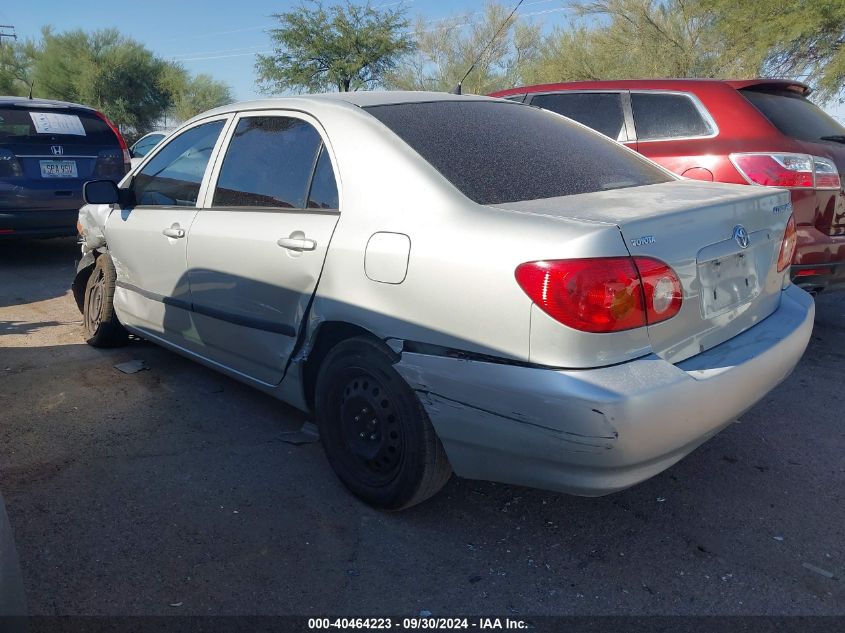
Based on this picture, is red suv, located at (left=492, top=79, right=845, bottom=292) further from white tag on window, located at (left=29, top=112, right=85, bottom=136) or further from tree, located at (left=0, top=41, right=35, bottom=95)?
tree, located at (left=0, top=41, right=35, bottom=95)

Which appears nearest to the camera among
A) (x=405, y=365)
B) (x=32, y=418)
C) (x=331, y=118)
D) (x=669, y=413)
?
(x=669, y=413)

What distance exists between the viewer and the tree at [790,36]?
1503cm

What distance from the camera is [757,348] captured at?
8.81 feet

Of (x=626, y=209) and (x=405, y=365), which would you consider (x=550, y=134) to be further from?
(x=405, y=365)

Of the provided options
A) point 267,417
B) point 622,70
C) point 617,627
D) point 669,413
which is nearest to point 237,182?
point 267,417

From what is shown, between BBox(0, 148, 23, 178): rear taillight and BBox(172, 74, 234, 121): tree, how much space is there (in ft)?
110

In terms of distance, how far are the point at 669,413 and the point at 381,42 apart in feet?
90.0

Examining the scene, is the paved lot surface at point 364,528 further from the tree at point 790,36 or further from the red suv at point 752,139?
the tree at point 790,36

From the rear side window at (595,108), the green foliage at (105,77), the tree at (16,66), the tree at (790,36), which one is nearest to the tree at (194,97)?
the green foliage at (105,77)

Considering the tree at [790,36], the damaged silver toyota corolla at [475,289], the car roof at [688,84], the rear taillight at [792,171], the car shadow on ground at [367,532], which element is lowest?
the car shadow on ground at [367,532]

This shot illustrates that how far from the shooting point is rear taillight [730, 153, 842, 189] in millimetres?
4527

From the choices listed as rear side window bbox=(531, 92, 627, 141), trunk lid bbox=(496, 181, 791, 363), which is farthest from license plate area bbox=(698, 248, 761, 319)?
rear side window bbox=(531, 92, 627, 141)

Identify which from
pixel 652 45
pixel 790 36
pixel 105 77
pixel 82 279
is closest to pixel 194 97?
pixel 105 77

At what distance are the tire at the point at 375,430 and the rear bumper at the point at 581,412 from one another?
0.11 meters
